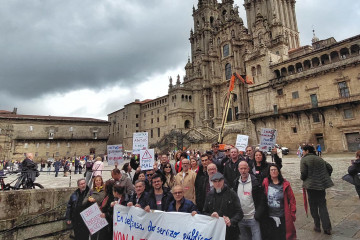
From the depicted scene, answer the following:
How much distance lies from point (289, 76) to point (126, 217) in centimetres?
3050

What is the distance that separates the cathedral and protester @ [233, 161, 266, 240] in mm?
22871

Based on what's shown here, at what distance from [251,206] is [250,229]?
44 cm

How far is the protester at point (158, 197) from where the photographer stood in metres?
4.20

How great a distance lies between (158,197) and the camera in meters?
4.34

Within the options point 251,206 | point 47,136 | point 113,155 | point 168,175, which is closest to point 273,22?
point 113,155

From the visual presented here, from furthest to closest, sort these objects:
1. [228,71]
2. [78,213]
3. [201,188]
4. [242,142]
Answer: [228,71] < [242,142] < [78,213] < [201,188]

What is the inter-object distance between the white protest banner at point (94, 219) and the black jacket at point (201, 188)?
2061 mm

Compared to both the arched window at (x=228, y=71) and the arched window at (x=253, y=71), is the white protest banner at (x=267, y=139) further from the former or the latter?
the arched window at (x=228, y=71)

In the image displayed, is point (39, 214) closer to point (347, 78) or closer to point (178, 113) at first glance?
point (347, 78)

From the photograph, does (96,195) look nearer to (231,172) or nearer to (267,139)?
(231,172)

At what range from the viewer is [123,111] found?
60562 millimetres

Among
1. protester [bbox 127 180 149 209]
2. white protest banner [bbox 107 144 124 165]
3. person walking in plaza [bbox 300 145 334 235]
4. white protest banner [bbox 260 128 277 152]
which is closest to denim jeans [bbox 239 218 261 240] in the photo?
protester [bbox 127 180 149 209]

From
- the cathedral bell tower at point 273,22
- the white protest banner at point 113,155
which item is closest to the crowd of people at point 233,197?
the white protest banner at point 113,155

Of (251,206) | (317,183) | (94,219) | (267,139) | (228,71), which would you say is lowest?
(94,219)
